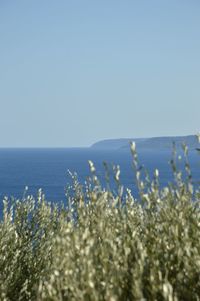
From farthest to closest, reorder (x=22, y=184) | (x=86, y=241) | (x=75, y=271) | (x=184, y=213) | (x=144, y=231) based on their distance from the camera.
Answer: (x=22, y=184) < (x=144, y=231) < (x=184, y=213) < (x=86, y=241) < (x=75, y=271)

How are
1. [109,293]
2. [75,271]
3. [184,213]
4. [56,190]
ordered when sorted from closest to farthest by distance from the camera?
[109,293], [75,271], [184,213], [56,190]

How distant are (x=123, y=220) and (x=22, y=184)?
155956 mm

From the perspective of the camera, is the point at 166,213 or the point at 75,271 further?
the point at 166,213

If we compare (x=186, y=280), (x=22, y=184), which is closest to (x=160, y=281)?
(x=186, y=280)

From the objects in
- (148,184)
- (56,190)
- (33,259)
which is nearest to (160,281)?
(148,184)

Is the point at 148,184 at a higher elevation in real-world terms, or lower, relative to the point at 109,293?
higher

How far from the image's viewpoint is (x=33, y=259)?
55.1 ft

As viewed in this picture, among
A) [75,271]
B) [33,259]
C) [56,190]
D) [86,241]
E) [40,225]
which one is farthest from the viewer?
[56,190]

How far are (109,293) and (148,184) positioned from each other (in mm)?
3598

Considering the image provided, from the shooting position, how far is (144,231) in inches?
428

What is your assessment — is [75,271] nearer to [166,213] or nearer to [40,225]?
[166,213]

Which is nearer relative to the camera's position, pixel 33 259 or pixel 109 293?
pixel 109 293

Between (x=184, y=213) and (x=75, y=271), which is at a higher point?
(x=184, y=213)

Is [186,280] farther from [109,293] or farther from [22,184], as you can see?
[22,184]
